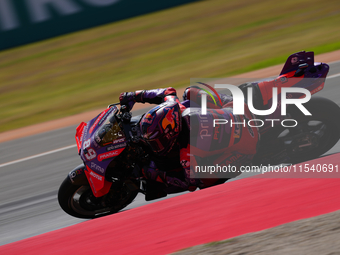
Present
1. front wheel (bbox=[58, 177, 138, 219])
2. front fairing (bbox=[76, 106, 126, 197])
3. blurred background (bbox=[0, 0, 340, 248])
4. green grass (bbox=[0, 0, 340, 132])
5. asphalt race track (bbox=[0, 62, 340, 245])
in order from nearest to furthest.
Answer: front fairing (bbox=[76, 106, 126, 197]) → front wheel (bbox=[58, 177, 138, 219]) → asphalt race track (bbox=[0, 62, 340, 245]) → blurred background (bbox=[0, 0, 340, 248]) → green grass (bbox=[0, 0, 340, 132])

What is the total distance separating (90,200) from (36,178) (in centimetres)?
213

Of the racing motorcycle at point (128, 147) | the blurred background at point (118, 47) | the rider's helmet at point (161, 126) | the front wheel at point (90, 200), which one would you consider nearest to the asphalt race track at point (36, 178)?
the blurred background at point (118, 47)

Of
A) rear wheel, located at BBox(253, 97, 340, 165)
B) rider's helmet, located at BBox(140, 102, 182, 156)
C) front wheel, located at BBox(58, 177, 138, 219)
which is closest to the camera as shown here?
rider's helmet, located at BBox(140, 102, 182, 156)

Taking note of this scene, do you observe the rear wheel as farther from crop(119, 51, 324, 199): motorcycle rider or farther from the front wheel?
the front wheel

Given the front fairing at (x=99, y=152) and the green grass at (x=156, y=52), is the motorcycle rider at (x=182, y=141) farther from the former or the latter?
the green grass at (x=156, y=52)

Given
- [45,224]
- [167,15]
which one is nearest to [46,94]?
[167,15]

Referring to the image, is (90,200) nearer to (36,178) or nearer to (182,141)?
(182,141)

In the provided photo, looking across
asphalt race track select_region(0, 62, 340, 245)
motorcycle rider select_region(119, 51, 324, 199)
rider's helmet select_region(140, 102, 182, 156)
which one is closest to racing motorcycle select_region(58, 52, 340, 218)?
motorcycle rider select_region(119, 51, 324, 199)

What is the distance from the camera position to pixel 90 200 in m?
4.34

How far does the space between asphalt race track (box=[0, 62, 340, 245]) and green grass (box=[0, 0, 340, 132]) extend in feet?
6.78

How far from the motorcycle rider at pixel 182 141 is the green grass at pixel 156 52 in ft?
19.5

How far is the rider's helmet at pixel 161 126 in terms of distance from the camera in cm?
370

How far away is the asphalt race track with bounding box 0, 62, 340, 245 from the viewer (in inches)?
185

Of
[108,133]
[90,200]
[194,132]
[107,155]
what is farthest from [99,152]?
[194,132]
